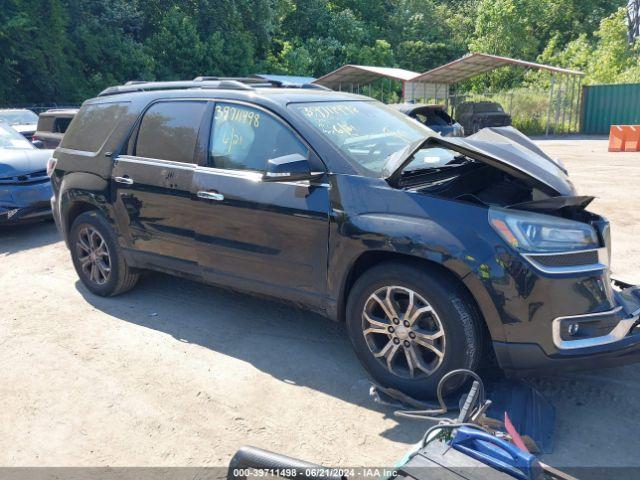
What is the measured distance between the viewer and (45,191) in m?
7.86

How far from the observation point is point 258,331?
176 inches

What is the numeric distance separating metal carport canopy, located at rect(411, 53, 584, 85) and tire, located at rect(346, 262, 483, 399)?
71.8ft

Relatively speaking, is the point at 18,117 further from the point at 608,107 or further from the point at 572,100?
the point at 608,107

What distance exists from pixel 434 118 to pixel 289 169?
803cm

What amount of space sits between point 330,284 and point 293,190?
2.12 ft

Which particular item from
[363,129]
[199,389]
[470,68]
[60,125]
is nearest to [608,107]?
[470,68]

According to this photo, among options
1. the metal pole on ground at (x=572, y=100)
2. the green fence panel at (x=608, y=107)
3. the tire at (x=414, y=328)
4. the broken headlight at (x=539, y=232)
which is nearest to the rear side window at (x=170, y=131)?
the tire at (x=414, y=328)

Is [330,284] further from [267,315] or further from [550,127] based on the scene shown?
[550,127]

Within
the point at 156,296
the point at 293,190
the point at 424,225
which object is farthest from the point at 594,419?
the point at 156,296

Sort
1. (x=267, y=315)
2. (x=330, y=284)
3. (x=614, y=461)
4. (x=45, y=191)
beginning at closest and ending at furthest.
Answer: (x=614, y=461), (x=330, y=284), (x=267, y=315), (x=45, y=191)

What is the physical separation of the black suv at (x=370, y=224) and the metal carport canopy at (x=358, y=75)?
22231 mm

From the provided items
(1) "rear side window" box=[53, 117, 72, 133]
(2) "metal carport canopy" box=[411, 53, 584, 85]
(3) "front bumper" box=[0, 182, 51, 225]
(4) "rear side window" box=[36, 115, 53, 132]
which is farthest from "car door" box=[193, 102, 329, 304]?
(2) "metal carport canopy" box=[411, 53, 584, 85]

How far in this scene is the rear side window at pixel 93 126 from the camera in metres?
5.04

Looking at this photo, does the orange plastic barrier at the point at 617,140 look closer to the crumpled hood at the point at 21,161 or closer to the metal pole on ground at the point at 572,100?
the metal pole on ground at the point at 572,100
